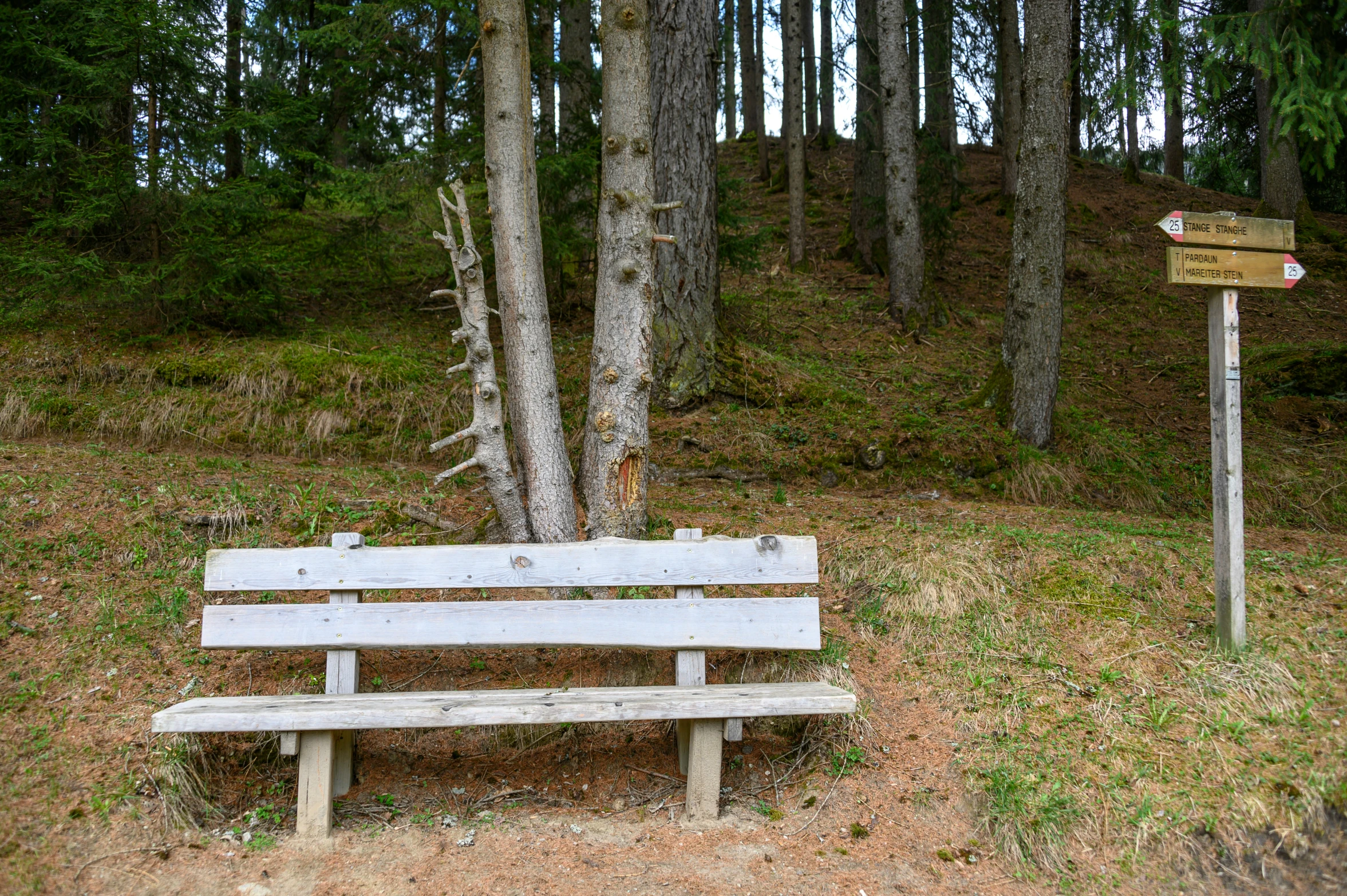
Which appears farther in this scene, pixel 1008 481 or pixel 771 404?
pixel 771 404

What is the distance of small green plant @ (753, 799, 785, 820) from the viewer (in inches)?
152

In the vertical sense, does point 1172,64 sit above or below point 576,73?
below

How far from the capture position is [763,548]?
407 centimetres

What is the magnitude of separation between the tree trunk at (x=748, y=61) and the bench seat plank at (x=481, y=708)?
17.9 meters

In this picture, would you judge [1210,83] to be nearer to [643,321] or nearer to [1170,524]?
[1170,524]

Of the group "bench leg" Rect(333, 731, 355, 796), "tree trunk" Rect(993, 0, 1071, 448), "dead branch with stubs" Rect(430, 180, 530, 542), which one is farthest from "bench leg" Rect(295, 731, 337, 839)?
"tree trunk" Rect(993, 0, 1071, 448)

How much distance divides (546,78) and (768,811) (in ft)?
27.7

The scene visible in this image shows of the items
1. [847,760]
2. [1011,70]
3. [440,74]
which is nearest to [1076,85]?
[1011,70]

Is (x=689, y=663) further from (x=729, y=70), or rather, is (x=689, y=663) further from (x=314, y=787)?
(x=729, y=70)

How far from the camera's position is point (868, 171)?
45.7 feet

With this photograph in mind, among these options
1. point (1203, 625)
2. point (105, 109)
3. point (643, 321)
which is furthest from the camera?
point (105, 109)

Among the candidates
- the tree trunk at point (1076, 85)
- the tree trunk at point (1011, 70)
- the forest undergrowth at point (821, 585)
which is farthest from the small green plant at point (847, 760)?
the tree trunk at point (1076, 85)

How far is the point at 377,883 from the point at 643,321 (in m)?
3.32

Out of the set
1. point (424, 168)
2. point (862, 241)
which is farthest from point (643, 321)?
point (862, 241)
